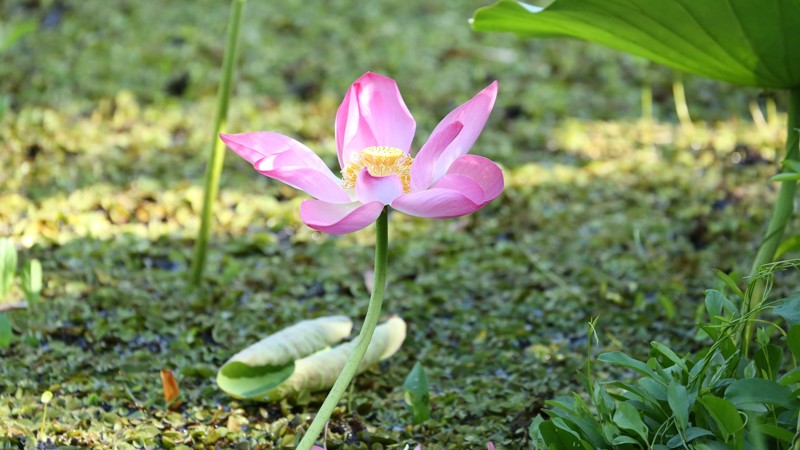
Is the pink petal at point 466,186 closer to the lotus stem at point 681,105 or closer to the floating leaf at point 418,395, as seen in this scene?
the floating leaf at point 418,395

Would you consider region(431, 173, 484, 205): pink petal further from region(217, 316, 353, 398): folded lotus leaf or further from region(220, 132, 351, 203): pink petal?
region(217, 316, 353, 398): folded lotus leaf

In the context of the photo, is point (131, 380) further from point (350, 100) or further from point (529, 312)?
point (529, 312)

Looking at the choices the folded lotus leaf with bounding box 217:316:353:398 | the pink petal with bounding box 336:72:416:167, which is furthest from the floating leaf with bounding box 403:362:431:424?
the pink petal with bounding box 336:72:416:167

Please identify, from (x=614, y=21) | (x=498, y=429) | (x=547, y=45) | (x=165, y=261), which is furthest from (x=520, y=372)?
(x=547, y=45)

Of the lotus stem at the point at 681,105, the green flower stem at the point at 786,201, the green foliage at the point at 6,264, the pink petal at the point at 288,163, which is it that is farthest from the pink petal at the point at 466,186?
the lotus stem at the point at 681,105

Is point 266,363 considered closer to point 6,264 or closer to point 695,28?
point 6,264

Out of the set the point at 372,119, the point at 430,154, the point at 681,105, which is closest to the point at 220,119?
the point at 372,119
